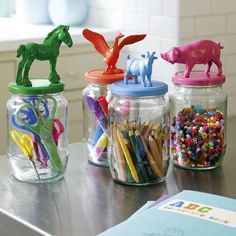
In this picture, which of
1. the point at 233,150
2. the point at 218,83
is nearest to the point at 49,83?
the point at 218,83

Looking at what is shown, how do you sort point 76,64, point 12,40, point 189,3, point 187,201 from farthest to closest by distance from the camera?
point 76,64, point 12,40, point 189,3, point 187,201

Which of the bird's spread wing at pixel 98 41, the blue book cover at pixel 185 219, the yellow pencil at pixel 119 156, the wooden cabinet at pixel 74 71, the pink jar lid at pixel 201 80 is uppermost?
the bird's spread wing at pixel 98 41

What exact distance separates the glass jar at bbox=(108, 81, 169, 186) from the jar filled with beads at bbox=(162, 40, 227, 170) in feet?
0.29

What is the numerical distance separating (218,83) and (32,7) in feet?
5.87

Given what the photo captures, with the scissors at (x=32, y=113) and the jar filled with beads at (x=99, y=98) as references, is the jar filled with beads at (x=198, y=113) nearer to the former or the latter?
the jar filled with beads at (x=99, y=98)

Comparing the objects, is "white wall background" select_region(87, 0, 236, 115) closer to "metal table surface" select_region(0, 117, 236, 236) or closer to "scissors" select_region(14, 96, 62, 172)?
"metal table surface" select_region(0, 117, 236, 236)

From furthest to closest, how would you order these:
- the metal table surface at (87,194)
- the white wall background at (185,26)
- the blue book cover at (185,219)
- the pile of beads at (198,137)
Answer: the white wall background at (185,26)
the pile of beads at (198,137)
the metal table surface at (87,194)
the blue book cover at (185,219)

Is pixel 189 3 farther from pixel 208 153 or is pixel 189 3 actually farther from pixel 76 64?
pixel 208 153

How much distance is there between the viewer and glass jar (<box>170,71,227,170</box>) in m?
1.45

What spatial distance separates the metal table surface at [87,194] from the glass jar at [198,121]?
3 cm

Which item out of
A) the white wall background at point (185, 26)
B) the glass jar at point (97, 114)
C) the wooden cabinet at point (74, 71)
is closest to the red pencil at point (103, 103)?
the glass jar at point (97, 114)

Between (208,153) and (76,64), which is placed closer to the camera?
(208,153)

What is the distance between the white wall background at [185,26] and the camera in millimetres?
2311

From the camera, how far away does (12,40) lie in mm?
2584
